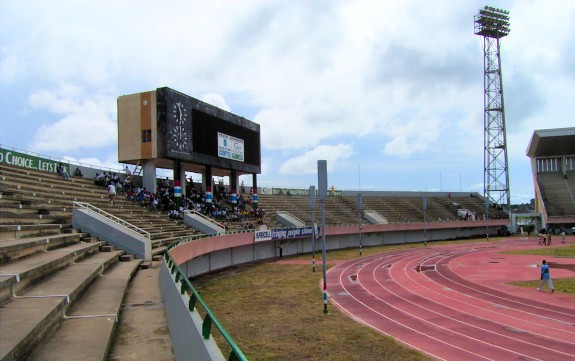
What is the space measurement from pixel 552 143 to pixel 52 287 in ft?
280

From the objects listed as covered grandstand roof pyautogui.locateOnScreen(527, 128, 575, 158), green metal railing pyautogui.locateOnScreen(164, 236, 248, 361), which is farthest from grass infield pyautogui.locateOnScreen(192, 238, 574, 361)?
covered grandstand roof pyautogui.locateOnScreen(527, 128, 575, 158)

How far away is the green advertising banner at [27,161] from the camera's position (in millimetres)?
26672

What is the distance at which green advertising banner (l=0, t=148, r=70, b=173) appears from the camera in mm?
26672

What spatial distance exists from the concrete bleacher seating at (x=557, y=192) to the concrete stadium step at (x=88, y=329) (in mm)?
78305

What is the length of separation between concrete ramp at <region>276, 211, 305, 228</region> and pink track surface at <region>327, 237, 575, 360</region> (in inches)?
607

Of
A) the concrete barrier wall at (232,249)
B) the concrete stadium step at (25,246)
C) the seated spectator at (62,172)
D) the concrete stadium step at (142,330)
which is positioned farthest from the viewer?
the seated spectator at (62,172)

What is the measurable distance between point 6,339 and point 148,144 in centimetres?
3023

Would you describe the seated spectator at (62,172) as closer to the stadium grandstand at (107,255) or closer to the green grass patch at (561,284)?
the stadium grandstand at (107,255)

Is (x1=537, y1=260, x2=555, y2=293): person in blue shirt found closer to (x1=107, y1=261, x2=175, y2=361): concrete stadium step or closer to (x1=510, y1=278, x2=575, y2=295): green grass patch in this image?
(x1=510, y1=278, x2=575, y2=295): green grass patch

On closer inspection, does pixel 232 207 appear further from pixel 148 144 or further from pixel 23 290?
pixel 23 290

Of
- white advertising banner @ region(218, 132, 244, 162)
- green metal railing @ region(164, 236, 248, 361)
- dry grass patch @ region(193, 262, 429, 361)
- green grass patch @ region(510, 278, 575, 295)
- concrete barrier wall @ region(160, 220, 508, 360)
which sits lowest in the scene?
green grass patch @ region(510, 278, 575, 295)

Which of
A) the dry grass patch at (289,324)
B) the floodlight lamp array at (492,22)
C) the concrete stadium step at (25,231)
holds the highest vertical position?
the floodlight lamp array at (492,22)

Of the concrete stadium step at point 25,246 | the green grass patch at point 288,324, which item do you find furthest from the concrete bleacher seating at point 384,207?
the concrete stadium step at point 25,246

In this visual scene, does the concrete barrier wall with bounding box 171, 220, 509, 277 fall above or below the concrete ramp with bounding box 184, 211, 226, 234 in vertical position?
below
